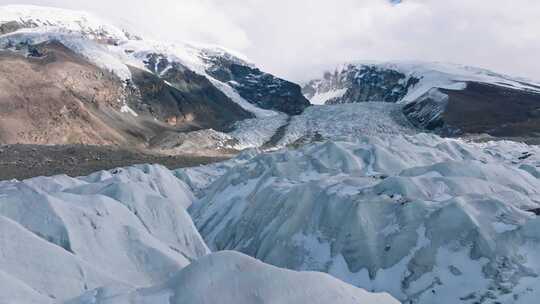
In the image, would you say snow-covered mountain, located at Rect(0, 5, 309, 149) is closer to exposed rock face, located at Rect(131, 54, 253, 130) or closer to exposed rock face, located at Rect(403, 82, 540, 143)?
exposed rock face, located at Rect(131, 54, 253, 130)

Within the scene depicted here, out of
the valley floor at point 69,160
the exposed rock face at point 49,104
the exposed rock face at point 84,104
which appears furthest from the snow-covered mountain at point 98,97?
the valley floor at point 69,160

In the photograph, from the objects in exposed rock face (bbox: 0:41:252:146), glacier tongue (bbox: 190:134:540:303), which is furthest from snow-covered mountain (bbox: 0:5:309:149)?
glacier tongue (bbox: 190:134:540:303)

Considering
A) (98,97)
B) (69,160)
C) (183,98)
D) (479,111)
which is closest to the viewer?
(69,160)

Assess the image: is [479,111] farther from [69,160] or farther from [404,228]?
[404,228]

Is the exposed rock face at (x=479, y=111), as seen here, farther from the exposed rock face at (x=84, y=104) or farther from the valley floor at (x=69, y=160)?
the valley floor at (x=69, y=160)

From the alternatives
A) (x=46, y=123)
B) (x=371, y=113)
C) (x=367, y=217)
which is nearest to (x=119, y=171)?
(x=367, y=217)

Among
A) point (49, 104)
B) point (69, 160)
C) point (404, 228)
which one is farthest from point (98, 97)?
point (404, 228)
